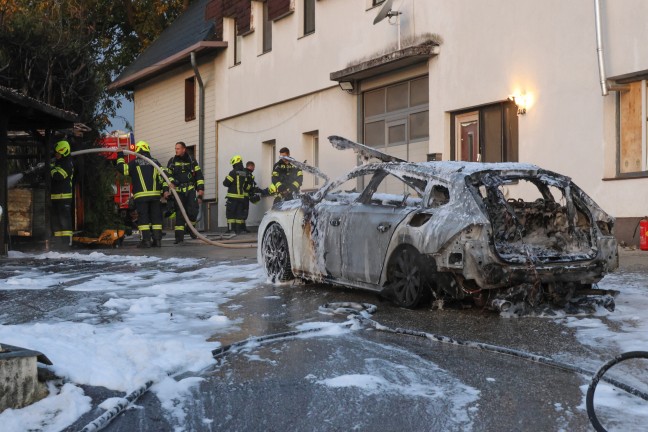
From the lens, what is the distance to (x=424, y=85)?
1831 centimetres

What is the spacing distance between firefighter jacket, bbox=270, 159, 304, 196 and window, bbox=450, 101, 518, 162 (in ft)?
17.4

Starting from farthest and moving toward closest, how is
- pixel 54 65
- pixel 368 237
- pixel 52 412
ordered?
pixel 54 65, pixel 368 237, pixel 52 412

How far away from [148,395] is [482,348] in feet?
7.74

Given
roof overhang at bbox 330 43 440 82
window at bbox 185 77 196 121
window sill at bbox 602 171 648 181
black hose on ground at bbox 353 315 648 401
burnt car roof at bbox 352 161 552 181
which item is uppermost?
window at bbox 185 77 196 121

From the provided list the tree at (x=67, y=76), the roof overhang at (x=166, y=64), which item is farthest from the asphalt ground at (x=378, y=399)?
the roof overhang at (x=166, y=64)

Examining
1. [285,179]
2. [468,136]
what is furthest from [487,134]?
[285,179]

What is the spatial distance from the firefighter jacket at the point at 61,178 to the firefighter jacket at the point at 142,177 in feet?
3.56

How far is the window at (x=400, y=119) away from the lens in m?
18.5

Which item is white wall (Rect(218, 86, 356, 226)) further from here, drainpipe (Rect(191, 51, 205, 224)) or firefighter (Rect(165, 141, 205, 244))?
firefighter (Rect(165, 141, 205, 244))

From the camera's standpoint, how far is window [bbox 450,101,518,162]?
1598 centimetres

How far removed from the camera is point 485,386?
189 inches

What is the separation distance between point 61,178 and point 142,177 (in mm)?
1588

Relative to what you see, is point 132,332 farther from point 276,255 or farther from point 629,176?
point 629,176

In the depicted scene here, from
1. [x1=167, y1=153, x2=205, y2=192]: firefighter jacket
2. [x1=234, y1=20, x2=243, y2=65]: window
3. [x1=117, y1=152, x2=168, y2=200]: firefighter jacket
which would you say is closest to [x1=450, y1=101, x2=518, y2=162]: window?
[x1=167, y1=153, x2=205, y2=192]: firefighter jacket
